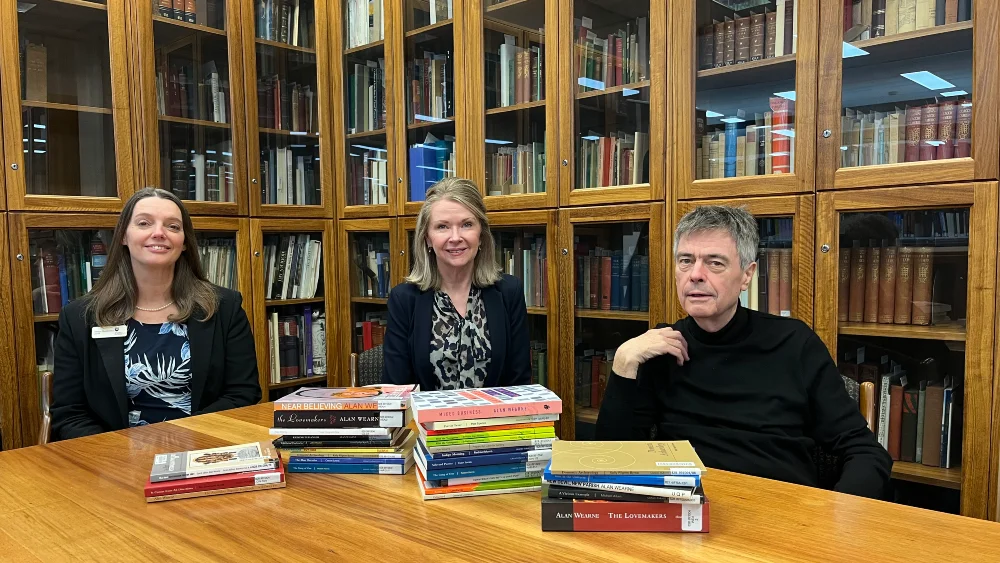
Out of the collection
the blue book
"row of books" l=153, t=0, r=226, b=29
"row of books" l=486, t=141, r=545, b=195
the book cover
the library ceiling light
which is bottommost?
the blue book

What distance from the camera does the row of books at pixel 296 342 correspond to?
3.49 meters

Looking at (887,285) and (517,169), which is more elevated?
(517,169)

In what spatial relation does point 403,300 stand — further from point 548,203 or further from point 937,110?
point 937,110

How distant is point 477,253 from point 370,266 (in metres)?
1.18

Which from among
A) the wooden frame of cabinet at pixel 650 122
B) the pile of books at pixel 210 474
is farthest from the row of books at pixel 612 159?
the pile of books at pixel 210 474

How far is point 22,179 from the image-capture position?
261cm

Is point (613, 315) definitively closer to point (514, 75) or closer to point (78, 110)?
point (514, 75)

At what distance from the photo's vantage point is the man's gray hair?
1.78 meters

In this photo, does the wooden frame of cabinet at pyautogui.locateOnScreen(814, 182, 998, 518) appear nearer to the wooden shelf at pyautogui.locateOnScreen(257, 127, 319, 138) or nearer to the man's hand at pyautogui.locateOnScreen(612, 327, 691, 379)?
the man's hand at pyautogui.locateOnScreen(612, 327, 691, 379)

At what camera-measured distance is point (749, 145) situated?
2.33m

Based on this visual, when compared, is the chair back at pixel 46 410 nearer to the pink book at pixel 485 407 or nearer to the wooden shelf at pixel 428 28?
the pink book at pixel 485 407

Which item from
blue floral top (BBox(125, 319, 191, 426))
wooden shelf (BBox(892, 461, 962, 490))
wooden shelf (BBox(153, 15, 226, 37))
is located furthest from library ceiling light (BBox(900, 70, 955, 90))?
wooden shelf (BBox(153, 15, 226, 37))

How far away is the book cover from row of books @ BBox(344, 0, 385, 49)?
278 cm

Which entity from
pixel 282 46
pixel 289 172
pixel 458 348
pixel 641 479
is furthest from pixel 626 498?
pixel 282 46
